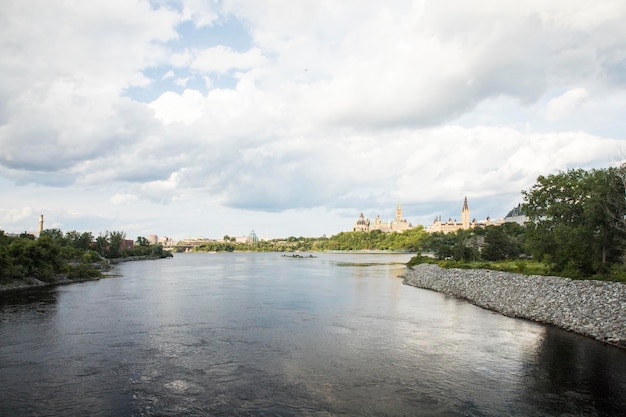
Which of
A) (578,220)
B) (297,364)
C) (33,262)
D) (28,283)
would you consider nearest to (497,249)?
(578,220)

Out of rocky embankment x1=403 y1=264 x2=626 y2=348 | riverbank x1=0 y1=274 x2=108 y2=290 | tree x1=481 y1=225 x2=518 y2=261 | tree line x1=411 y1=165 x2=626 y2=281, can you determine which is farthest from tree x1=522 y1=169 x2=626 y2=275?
riverbank x1=0 y1=274 x2=108 y2=290

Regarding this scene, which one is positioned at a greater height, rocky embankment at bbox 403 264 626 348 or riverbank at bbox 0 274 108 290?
rocky embankment at bbox 403 264 626 348

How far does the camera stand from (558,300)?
2886 cm

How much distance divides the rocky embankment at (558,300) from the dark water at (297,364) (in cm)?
135

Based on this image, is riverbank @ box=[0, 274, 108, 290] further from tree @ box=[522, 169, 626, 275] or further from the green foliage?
tree @ box=[522, 169, 626, 275]

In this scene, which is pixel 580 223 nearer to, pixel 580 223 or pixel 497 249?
pixel 580 223

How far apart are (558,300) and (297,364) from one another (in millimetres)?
21016

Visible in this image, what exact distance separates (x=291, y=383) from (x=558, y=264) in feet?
104

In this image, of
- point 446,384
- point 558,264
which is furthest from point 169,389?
point 558,264

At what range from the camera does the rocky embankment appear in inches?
921

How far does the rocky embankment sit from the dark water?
1352 millimetres

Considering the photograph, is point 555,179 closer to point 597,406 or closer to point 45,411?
point 597,406

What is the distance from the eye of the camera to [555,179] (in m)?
42.3

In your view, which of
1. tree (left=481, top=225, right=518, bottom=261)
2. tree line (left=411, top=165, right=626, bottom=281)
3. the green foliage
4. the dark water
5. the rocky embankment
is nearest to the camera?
the dark water
